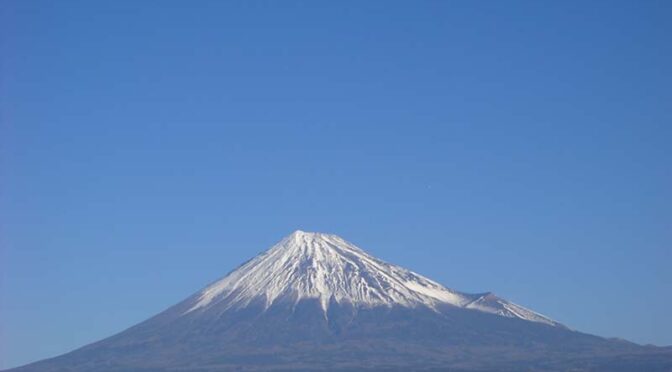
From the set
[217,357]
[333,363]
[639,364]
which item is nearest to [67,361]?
[217,357]

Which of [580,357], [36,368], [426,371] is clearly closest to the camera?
[426,371]

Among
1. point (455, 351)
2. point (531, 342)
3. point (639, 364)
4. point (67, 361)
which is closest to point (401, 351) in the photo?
point (455, 351)

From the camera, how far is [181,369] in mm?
176500

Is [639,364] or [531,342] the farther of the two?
[531,342]

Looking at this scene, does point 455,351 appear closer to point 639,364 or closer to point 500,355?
point 500,355

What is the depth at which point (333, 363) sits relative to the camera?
178 metres

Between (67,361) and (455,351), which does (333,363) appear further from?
(67,361)

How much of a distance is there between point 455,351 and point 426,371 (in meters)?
18.6

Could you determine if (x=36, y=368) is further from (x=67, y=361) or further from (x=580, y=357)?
(x=580, y=357)

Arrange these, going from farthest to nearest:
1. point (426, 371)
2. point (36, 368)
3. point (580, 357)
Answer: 1. point (36, 368)
2. point (580, 357)
3. point (426, 371)

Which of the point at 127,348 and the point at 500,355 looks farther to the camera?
the point at 127,348

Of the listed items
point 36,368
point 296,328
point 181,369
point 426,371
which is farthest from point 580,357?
point 36,368

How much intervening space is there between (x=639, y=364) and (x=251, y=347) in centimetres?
5808

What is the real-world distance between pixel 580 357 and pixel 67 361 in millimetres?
79088
